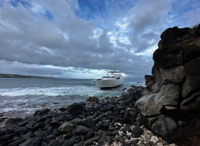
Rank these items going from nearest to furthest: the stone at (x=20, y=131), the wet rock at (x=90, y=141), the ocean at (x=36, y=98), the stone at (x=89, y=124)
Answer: the wet rock at (x=90, y=141)
the stone at (x=20, y=131)
the stone at (x=89, y=124)
the ocean at (x=36, y=98)

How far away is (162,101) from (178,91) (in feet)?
2.44

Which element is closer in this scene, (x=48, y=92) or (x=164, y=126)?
(x=164, y=126)

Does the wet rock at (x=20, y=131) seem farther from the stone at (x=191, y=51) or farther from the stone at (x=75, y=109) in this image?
the stone at (x=191, y=51)

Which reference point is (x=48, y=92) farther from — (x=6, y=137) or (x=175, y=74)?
(x=175, y=74)

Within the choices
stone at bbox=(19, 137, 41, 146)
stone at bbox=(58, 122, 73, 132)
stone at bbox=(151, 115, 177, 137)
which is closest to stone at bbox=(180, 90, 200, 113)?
stone at bbox=(151, 115, 177, 137)

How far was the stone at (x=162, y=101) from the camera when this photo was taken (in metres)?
4.33

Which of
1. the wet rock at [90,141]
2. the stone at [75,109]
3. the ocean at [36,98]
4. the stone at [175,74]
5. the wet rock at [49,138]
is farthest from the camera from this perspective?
the ocean at [36,98]

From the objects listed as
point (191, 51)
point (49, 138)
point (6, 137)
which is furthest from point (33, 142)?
point (191, 51)

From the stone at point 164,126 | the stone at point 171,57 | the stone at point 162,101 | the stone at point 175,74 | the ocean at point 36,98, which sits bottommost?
the ocean at point 36,98

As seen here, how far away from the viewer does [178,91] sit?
427 cm

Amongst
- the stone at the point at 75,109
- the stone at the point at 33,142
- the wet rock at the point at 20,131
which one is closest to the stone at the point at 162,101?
the stone at the point at 33,142

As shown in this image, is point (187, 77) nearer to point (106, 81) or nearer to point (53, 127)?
point (53, 127)

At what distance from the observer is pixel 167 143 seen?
4309 mm

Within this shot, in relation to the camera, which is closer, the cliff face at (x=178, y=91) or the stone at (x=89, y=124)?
the cliff face at (x=178, y=91)
